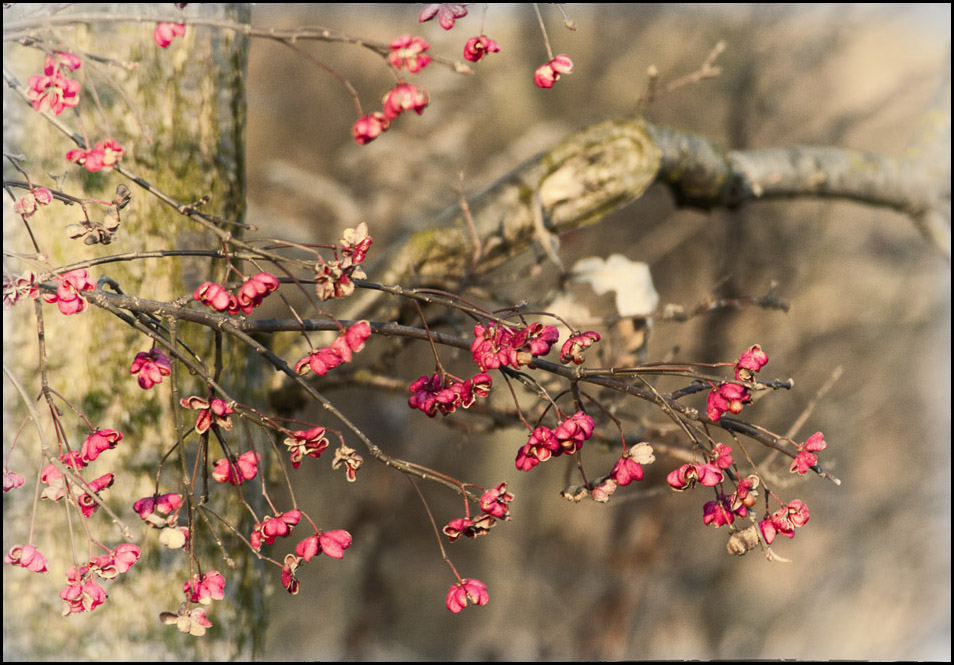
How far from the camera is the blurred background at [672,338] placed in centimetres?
665

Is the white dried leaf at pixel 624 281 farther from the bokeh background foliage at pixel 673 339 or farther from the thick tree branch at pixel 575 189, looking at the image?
the bokeh background foliage at pixel 673 339

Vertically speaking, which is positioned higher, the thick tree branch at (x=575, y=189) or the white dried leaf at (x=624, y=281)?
the thick tree branch at (x=575, y=189)

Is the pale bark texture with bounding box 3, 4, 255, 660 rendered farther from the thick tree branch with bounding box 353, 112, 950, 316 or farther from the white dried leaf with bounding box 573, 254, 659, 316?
the white dried leaf with bounding box 573, 254, 659, 316

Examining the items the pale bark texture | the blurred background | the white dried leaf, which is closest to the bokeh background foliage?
the blurred background

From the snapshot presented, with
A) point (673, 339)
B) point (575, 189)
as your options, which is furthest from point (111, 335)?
point (673, 339)

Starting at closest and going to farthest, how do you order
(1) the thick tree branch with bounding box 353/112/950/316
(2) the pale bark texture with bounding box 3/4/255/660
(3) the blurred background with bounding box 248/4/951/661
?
(2) the pale bark texture with bounding box 3/4/255/660 < (1) the thick tree branch with bounding box 353/112/950/316 < (3) the blurred background with bounding box 248/4/951/661

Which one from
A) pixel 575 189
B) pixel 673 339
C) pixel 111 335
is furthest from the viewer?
pixel 673 339

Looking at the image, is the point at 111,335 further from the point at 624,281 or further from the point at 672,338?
the point at 672,338

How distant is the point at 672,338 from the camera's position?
24.4ft

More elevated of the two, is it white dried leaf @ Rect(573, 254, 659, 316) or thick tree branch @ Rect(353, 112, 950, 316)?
thick tree branch @ Rect(353, 112, 950, 316)

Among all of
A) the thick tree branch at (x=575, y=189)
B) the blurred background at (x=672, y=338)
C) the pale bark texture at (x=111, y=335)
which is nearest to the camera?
the pale bark texture at (x=111, y=335)

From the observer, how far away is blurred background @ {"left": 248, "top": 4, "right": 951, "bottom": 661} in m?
6.65

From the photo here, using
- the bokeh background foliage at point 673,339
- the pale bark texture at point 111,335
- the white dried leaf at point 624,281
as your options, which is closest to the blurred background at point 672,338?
the bokeh background foliage at point 673,339

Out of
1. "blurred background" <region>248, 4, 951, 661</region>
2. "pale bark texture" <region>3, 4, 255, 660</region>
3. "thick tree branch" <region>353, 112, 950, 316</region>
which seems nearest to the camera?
"pale bark texture" <region>3, 4, 255, 660</region>
